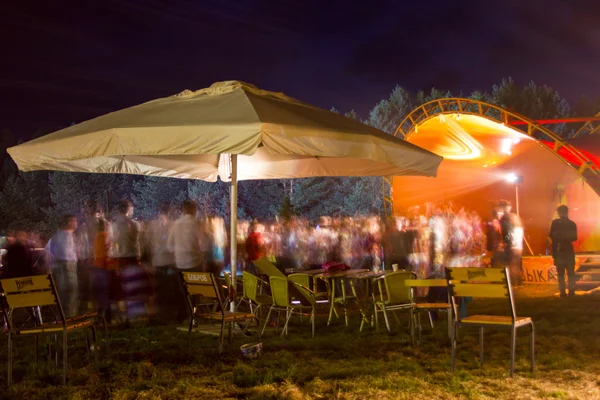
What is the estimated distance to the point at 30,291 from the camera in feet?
16.9

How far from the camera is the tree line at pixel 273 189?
1662 inches

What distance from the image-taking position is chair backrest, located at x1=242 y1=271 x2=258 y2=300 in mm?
7879

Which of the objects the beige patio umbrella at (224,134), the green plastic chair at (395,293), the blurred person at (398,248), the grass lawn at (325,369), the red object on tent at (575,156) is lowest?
the grass lawn at (325,369)

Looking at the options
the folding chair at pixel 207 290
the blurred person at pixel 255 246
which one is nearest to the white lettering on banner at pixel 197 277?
the folding chair at pixel 207 290

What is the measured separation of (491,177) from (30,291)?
15.1 metres

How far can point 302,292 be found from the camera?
780 cm

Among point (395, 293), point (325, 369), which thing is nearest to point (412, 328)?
point (395, 293)

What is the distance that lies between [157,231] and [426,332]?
4850 mm

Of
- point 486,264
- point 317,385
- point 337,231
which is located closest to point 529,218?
point 486,264

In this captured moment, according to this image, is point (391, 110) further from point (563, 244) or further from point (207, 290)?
point (207, 290)

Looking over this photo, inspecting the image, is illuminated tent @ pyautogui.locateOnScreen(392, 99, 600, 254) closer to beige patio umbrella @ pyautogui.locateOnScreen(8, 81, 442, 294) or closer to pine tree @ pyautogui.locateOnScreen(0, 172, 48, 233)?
beige patio umbrella @ pyautogui.locateOnScreen(8, 81, 442, 294)

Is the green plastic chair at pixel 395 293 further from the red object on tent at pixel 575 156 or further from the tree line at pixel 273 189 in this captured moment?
the tree line at pixel 273 189

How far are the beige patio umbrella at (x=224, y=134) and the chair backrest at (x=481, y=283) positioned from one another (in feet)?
4.38

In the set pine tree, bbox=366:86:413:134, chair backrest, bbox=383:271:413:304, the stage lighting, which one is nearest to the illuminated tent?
the stage lighting
